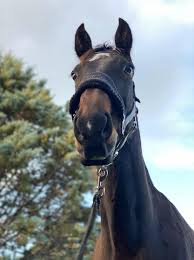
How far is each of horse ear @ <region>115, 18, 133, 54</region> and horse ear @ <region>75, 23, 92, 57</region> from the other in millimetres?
250

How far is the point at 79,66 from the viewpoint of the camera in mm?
3816

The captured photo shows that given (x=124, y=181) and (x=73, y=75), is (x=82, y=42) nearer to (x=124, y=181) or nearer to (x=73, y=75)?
(x=73, y=75)

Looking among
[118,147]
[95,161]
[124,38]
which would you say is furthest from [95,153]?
[124,38]

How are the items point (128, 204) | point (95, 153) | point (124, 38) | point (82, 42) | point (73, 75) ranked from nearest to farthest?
point (95, 153)
point (128, 204)
point (73, 75)
point (124, 38)
point (82, 42)

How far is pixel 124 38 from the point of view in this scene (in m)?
4.01

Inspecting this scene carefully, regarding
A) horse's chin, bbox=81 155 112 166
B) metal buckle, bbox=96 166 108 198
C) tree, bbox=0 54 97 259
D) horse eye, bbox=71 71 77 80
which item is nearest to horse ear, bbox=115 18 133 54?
horse eye, bbox=71 71 77 80

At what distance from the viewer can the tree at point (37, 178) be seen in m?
16.2

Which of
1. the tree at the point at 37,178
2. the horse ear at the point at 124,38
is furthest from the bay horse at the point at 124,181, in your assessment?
the tree at the point at 37,178

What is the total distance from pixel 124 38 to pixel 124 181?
1100 millimetres

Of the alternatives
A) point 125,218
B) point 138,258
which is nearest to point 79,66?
point 125,218

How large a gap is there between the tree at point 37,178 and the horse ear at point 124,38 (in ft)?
40.2

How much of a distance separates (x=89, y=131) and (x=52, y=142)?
14.6 m

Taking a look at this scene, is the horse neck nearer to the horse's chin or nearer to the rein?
the rein

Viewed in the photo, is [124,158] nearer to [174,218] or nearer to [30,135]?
[174,218]
